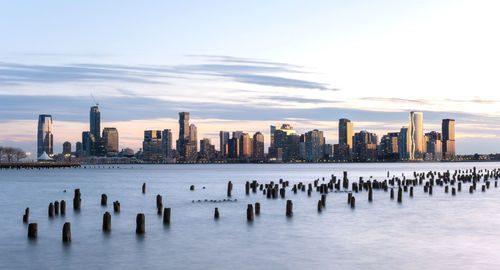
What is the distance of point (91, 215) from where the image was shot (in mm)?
45594

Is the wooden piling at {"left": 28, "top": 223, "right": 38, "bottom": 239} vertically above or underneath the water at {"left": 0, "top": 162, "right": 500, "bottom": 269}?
above

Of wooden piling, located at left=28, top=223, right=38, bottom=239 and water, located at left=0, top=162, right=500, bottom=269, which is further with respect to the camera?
wooden piling, located at left=28, top=223, right=38, bottom=239

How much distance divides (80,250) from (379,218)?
22.4m

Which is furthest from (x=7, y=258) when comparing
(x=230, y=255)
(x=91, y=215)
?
(x=91, y=215)

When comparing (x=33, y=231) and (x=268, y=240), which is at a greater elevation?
(x=33, y=231)

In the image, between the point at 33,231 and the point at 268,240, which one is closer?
the point at 268,240

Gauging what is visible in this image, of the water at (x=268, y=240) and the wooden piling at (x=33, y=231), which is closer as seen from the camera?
the water at (x=268, y=240)

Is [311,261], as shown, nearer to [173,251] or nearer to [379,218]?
[173,251]

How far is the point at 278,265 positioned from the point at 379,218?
1916cm

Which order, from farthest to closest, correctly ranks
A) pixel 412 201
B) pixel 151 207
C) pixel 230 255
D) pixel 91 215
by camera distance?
pixel 412 201 < pixel 151 207 < pixel 91 215 < pixel 230 255

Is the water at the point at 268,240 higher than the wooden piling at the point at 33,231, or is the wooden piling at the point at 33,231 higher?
the wooden piling at the point at 33,231

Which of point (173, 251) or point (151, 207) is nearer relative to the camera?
point (173, 251)

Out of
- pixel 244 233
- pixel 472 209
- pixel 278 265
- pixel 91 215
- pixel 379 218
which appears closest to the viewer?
pixel 278 265

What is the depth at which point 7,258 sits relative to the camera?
26234mm
